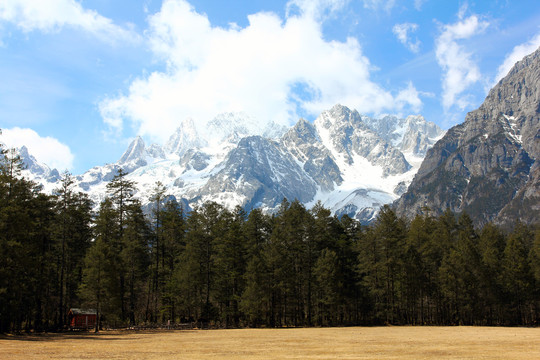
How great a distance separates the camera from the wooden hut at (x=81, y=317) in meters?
56.0

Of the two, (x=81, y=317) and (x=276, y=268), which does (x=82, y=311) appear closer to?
(x=81, y=317)

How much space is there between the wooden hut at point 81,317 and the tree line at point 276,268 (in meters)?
1.29

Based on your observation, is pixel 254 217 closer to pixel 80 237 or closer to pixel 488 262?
pixel 80 237

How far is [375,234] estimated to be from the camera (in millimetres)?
67750

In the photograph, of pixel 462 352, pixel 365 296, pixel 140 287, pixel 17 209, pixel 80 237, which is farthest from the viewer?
pixel 365 296

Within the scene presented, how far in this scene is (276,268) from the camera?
62.4m

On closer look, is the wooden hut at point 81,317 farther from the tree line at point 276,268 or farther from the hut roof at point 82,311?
the tree line at point 276,268

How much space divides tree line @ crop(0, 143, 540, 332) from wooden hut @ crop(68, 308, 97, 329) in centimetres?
129

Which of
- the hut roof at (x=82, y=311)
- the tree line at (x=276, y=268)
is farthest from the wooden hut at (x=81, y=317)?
the tree line at (x=276, y=268)

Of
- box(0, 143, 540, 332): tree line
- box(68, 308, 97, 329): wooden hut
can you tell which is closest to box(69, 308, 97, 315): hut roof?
box(68, 308, 97, 329): wooden hut

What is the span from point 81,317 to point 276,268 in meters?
26.0

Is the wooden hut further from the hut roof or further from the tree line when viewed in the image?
the tree line

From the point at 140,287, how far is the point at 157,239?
7491 mm

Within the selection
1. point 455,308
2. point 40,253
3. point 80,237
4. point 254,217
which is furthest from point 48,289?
point 455,308
